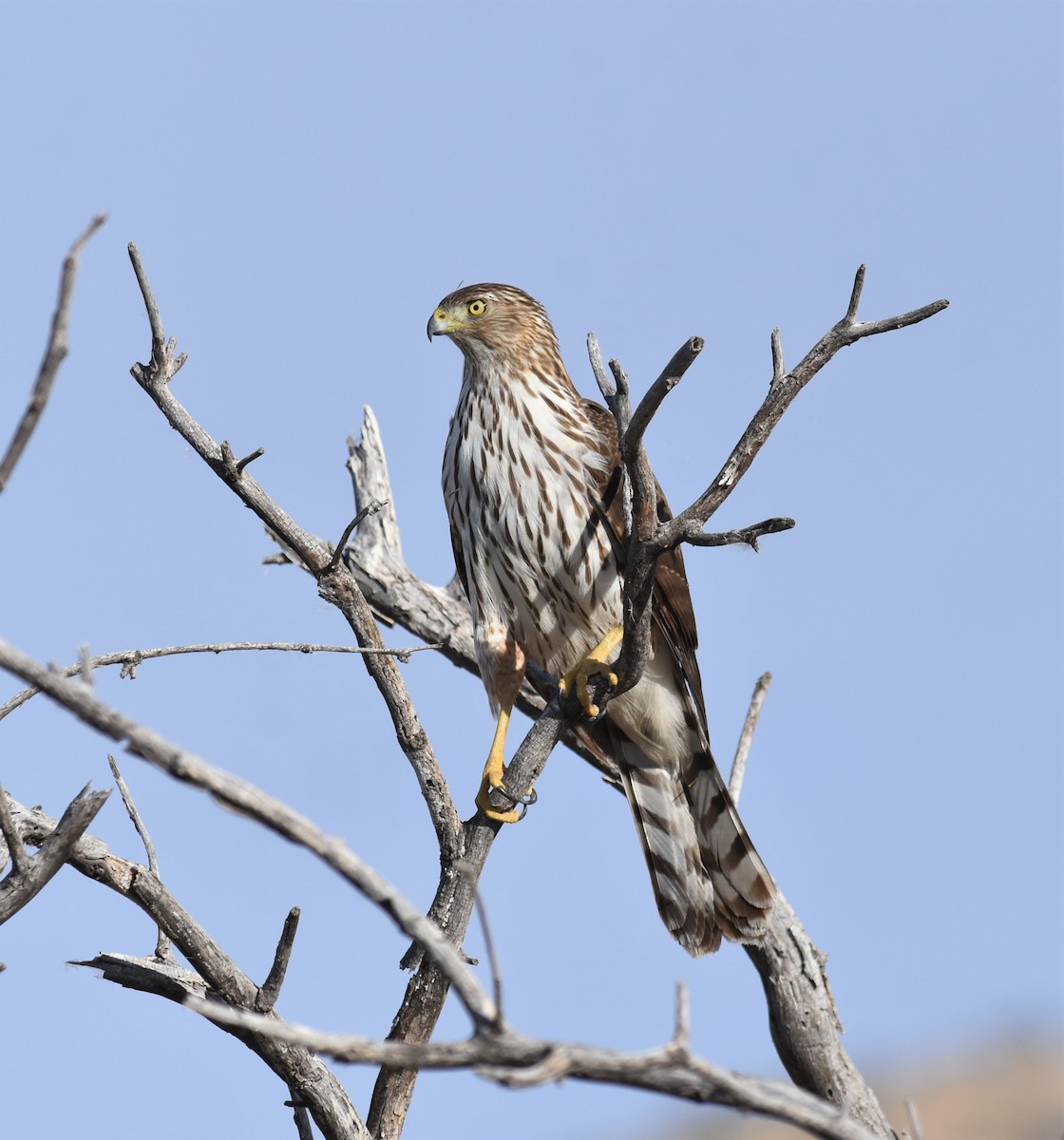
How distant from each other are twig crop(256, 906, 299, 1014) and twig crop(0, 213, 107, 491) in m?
1.84

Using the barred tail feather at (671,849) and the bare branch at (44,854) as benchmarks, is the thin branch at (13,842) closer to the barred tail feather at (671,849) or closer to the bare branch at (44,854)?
the bare branch at (44,854)

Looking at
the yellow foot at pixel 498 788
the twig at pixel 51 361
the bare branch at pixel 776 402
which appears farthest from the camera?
the yellow foot at pixel 498 788

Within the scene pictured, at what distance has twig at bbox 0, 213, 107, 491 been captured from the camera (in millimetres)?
1925

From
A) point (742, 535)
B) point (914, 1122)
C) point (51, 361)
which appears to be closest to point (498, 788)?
point (742, 535)

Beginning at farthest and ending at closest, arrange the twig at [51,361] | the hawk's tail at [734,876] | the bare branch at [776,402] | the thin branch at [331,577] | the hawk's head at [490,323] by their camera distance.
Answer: the hawk's head at [490,323] < the hawk's tail at [734,876] < the thin branch at [331,577] < the bare branch at [776,402] < the twig at [51,361]

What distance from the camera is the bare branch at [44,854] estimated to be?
3254 millimetres

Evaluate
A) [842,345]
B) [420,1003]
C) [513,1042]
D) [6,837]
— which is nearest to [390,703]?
[420,1003]

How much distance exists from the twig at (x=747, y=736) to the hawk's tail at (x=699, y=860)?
126 mm

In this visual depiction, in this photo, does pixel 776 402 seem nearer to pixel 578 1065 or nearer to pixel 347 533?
pixel 347 533

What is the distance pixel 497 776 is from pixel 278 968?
1.17m

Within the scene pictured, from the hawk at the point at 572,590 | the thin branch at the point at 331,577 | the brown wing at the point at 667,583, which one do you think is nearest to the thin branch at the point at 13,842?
the thin branch at the point at 331,577

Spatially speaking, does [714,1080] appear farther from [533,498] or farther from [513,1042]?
[533,498]

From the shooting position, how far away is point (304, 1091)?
3.76 metres

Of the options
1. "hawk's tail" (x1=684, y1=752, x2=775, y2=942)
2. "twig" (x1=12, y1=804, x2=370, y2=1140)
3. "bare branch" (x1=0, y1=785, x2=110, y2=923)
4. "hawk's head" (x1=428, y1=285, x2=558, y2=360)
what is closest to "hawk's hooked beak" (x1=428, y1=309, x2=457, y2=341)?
"hawk's head" (x1=428, y1=285, x2=558, y2=360)
